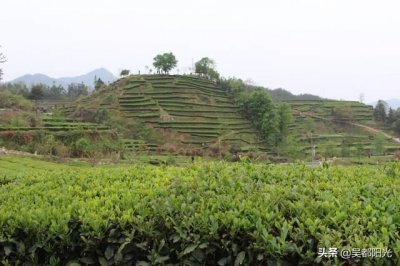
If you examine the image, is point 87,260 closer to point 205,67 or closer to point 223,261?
point 223,261

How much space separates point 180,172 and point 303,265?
167cm

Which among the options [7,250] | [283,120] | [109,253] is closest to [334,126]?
[283,120]

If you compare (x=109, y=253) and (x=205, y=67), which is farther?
(x=205, y=67)

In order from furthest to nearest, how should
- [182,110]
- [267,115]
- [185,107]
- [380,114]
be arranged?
[380,114] → [185,107] → [182,110] → [267,115]

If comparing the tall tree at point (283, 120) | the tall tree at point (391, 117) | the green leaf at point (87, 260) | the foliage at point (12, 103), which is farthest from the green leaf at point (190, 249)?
the tall tree at point (391, 117)

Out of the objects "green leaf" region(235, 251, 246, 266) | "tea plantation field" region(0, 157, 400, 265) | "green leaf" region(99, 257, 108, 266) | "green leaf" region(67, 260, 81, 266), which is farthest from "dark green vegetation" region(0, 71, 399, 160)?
"green leaf" region(235, 251, 246, 266)

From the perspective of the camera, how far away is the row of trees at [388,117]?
64.9m

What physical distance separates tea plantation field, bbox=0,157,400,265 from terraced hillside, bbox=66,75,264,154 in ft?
132

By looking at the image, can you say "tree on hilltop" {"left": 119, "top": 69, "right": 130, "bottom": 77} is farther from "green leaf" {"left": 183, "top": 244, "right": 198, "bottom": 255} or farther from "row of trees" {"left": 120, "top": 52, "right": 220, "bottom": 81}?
"green leaf" {"left": 183, "top": 244, "right": 198, "bottom": 255}

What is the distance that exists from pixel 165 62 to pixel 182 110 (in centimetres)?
1995

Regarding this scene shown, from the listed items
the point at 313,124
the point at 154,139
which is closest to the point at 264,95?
the point at 313,124

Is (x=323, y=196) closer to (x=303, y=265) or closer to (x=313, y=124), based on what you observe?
(x=303, y=265)

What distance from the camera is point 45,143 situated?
31.9m

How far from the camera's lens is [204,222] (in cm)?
238
